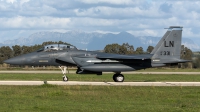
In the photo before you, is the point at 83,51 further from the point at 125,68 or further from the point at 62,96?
the point at 62,96

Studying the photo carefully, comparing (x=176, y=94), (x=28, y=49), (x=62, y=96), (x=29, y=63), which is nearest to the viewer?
(x=62, y=96)

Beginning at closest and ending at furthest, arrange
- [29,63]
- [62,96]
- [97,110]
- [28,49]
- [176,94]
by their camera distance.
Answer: [97,110]
[62,96]
[176,94]
[29,63]
[28,49]

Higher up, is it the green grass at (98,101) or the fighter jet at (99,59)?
the fighter jet at (99,59)

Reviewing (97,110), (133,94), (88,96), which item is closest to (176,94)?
(133,94)

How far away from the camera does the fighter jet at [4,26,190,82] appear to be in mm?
29844

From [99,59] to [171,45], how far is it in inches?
236

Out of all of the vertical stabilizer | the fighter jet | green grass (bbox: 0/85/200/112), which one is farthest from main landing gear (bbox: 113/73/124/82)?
green grass (bbox: 0/85/200/112)

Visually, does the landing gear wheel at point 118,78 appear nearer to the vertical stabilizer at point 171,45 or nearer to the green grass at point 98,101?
the vertical stabilizer at point 171,45

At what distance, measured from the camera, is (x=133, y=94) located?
21.3 metres

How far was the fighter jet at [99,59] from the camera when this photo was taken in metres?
29.8

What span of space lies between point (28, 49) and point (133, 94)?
2832 inches

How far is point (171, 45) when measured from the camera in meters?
31.7

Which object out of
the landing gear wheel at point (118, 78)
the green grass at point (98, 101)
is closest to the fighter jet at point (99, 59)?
the landing gear wheel at point (118, 78)

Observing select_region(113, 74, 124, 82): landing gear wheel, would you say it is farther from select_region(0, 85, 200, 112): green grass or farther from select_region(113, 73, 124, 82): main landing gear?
select_region(0, 85, 200, 112): green grass
